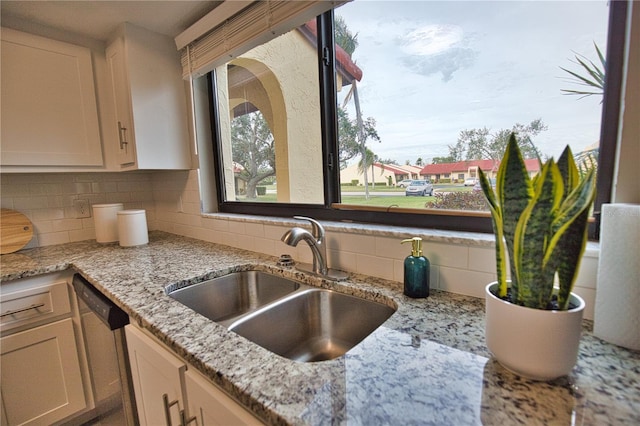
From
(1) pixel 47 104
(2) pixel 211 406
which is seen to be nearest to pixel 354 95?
(2) pixel 211 406

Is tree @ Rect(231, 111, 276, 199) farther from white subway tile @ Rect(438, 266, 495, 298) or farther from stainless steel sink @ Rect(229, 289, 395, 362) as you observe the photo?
white subway tile @ Rect(438, 266, 495, 298)

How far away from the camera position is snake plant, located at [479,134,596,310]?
441 millimetres

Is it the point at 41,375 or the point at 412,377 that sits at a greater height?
the point at 412,377

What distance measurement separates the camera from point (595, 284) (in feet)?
2.16

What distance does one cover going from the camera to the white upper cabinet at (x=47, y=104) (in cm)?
142

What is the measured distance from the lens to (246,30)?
1.26 m

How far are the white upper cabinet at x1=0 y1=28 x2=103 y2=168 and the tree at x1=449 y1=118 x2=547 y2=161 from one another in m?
1.96

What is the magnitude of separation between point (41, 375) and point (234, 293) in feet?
3.32

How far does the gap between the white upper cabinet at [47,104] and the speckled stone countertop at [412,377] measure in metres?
1.30

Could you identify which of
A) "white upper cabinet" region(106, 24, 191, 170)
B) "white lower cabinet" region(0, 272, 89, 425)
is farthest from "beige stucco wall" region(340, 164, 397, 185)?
"white lower cabinet" region(0, 272, 89, 425)

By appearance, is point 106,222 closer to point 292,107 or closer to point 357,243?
point 292,107

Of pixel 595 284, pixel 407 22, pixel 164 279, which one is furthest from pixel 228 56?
pixel 595 284

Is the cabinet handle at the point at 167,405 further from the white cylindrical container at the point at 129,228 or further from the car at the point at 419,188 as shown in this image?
the white cylindrical container at the point at 129,228

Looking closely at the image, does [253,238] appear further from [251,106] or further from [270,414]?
[270,414]
